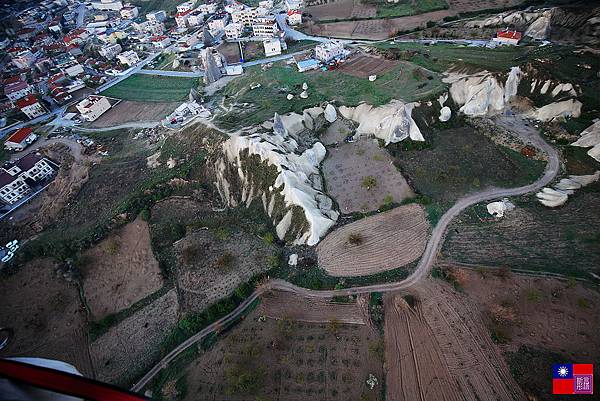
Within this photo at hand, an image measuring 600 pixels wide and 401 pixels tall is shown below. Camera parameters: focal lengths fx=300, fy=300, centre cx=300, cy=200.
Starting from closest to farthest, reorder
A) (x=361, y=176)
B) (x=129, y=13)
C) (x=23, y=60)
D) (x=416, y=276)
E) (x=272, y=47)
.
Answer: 1. (x=416, y=276)
2. (x=361, y=176)
3. (x=272, y=47)
4. (x=23, y=60)
5. (x=129, y=13)

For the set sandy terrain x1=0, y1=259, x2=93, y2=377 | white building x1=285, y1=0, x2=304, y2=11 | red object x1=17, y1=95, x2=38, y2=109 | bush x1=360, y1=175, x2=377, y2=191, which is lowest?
sandy terrain x1=0, y1=259, x2=93, y2=377

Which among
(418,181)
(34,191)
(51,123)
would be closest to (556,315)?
(418,181)

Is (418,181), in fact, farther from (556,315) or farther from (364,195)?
(556,315)

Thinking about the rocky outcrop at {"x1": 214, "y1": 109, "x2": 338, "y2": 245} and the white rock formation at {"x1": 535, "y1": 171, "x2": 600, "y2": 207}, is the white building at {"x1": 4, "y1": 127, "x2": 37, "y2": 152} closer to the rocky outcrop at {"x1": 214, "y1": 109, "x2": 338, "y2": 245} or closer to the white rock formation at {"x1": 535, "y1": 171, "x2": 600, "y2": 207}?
the rocky outcrop at {"x1": 214, "y1": 109, "x2": 338, "y2": 245}

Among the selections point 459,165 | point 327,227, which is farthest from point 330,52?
point 327,227

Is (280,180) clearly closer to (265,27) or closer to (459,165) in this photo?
(459,165)

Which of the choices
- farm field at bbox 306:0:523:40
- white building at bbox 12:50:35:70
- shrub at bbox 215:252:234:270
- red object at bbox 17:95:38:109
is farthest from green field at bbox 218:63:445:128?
white building at bbox 12:50:35:70

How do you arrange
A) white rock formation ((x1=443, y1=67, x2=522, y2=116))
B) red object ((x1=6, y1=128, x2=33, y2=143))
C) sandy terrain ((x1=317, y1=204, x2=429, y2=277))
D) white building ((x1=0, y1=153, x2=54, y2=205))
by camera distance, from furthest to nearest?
1. red object ((x1=6, y1=128, x2=33, y2=143))
2. white building ((x1=0, y1=153, x2=54, y2=205))
3. white rock formation ((x1=443, y1=67, x2=522, y2=116))
4. sandy terrain ((x1=317, y1=204, x2=429, y2=277))
